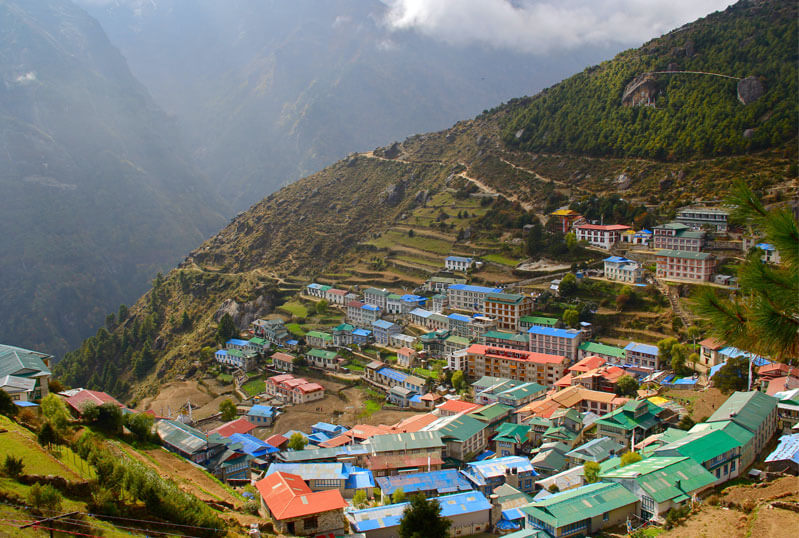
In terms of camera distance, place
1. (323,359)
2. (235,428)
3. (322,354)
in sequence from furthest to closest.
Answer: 1. (322,354)
2. (323,359)
3. (235,428)

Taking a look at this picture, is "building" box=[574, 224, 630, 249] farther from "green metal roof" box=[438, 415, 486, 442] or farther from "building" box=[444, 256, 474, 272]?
"green metal roof" box=[438, 415, 486, 442]

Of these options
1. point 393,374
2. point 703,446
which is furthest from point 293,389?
point 703,446

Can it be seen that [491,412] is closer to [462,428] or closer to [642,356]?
[462,428]

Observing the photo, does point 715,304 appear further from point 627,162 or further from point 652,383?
point 627,162

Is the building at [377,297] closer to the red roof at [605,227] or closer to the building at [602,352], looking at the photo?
the red roof at [605,227]

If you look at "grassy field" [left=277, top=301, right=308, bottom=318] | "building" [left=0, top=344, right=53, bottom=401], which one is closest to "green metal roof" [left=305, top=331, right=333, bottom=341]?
"grassy field" [left=277, top=301, right=308, bottom=318]

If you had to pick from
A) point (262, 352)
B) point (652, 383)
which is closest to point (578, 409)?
point (652, 383)
